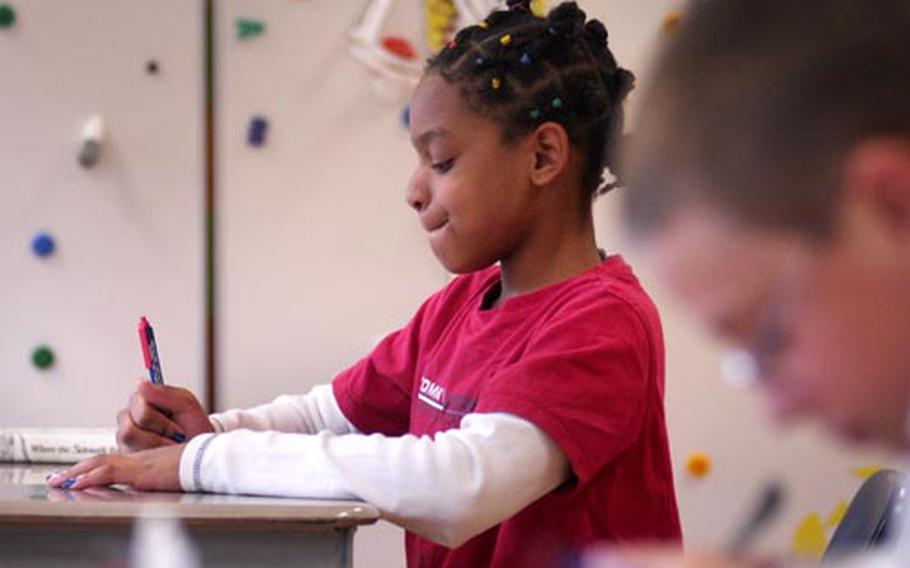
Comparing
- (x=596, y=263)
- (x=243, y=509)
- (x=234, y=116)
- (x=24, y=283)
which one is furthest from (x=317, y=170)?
(x=243, y=509)

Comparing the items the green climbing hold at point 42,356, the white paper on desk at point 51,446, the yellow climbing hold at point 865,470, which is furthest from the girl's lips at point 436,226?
the green climbing hold at point 42,356

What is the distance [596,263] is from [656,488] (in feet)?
0.50

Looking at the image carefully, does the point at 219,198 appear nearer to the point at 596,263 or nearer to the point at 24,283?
the point at 24,283

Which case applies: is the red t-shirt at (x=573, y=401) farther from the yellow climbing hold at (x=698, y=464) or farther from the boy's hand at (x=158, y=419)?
the yellow climbing hold at (x=698, y=464)

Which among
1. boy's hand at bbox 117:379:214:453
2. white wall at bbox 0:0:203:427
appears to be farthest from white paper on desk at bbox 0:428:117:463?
A: white wall at bbox 0:0:203:427

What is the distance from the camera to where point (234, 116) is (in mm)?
1461

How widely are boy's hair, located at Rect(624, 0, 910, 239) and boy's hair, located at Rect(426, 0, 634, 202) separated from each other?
22.8 inches

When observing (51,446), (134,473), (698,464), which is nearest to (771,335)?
(134,473)

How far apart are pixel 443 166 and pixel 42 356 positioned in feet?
2.65

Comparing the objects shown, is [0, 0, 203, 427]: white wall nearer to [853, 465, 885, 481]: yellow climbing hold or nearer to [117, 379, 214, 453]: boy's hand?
[117, 379, 214, 453]: boy's hand

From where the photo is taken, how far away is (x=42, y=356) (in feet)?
4.75

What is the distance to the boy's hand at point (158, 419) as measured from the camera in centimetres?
84

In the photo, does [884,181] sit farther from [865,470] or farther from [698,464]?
[698,464]

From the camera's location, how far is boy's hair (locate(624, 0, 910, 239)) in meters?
0.21
